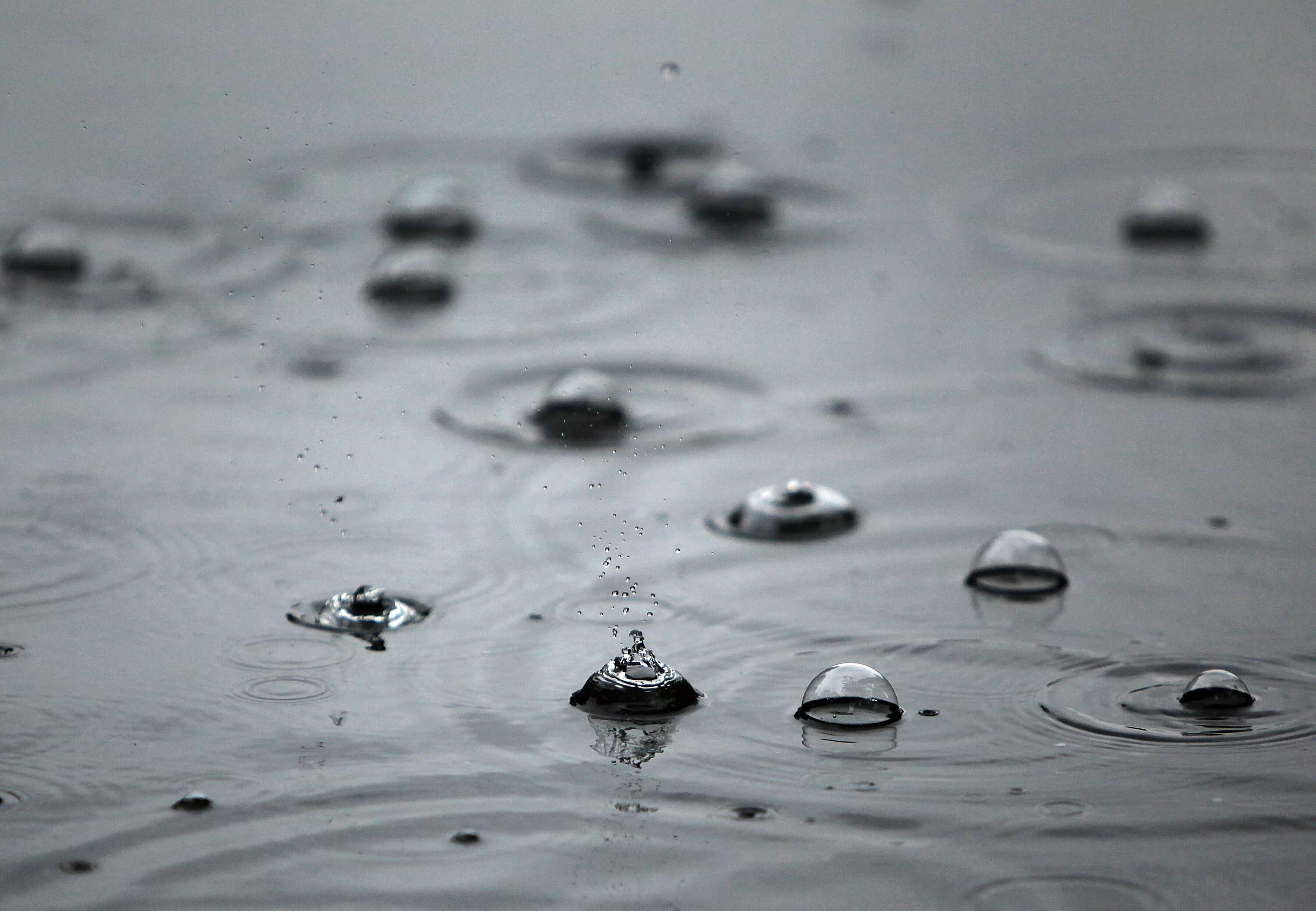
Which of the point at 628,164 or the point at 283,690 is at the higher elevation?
the point at 628,164

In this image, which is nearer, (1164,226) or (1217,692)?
(1217,692)

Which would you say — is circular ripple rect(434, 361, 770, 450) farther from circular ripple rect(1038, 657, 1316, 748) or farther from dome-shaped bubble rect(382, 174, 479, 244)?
circular ripple rect(1038, 657, 1316, 748)

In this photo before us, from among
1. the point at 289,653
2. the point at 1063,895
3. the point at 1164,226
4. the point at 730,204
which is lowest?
the point at 1063,895

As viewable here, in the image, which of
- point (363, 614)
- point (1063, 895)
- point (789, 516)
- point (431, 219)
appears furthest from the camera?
point (431, 219)

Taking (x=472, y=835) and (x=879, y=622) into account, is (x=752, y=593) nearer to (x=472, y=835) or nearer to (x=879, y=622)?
(x=879, y=622)

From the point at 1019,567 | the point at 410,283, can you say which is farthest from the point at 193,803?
the point at 410,283

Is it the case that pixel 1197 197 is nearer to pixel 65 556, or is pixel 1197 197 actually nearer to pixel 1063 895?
pixel 65 556

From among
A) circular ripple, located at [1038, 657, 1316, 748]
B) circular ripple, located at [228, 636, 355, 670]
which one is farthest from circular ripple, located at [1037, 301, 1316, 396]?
circular ripple, located at [228, 636, 355, 670]
